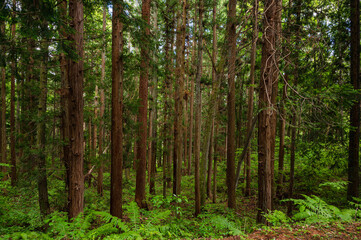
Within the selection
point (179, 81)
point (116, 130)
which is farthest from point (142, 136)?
point (179, 81)

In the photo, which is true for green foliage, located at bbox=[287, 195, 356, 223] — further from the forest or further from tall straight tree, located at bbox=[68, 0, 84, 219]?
tall straight tree, located at bbox=[68, 0, 84, 219]

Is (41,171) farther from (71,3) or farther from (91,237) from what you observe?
(71,3)

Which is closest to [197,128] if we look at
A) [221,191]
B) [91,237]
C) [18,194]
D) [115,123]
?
[115,123]

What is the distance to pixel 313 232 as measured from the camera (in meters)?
3.61

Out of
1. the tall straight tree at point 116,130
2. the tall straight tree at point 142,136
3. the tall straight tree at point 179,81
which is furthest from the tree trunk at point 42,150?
the tall straight tree at point 179,81

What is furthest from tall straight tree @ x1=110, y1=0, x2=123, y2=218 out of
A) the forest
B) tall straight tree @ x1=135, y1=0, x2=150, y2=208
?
tall straight tree @ x1=135, y1=0, x2=150, y2=208

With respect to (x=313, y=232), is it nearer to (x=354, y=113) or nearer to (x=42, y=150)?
(x=354, y=113)

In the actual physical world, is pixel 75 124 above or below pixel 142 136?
above

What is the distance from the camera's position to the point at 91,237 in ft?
11.8

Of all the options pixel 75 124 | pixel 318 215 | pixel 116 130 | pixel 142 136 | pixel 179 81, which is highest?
pixel 179 81

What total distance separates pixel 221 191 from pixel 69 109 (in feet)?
45.0

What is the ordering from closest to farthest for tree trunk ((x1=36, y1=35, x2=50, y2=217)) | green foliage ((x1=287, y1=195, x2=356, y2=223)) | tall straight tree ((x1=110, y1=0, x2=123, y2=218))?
green foliage ((x1=287, y1=195, x2=356, y2=223))
tall straight tree ((x1=110, y1=0, x2=123, y2=218))
tree trunk ((x1=36, y1=35, x2=50, y2=217))

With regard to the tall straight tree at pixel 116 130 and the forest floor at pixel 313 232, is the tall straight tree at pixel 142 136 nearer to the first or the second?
Answer: the tall straight tree at pixel 116 130

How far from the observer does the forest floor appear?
3.44 meters
